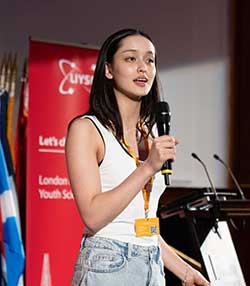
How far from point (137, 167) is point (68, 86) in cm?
236

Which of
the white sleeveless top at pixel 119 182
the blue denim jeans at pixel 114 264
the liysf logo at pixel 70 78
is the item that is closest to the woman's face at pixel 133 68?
the white sleeveless top at pixel 119 182

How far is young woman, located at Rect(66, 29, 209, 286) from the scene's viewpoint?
59.4 inches

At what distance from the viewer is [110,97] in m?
1.71

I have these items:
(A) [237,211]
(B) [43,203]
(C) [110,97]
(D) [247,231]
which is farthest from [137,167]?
(D) [247,231]

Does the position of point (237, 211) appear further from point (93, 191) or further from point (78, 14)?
point (78, 14)

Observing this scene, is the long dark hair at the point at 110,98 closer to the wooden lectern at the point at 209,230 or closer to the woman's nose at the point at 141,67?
the woman's nose at the point at 141,67

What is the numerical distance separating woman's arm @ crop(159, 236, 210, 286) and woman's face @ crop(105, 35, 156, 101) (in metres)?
0.40

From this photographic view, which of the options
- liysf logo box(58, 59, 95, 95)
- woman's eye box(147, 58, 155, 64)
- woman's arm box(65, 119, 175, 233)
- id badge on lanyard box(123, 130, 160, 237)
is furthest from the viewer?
liysf logo box(58, 59, 95, 95)

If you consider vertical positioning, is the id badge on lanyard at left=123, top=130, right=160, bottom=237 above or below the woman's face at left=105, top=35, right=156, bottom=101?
below

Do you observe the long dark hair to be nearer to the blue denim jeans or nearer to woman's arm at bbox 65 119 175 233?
woman's arm at bbox 65 119 175 233

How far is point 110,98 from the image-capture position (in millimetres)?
1706

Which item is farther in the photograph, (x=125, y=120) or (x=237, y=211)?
(x=237, y=211)

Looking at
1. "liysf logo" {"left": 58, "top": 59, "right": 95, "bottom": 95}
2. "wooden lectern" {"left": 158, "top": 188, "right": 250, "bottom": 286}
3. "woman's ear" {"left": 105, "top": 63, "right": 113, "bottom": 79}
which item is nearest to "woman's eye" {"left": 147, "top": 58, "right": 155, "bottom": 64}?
"woman's ear" {"left": 105, "top": 63, "right": 113, "bottom": 79}

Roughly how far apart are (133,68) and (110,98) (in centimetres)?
10
